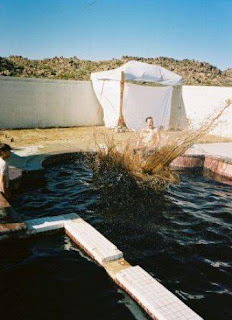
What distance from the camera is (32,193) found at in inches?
282

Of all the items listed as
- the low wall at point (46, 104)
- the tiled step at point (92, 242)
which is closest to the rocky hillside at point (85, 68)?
Result: the low wall at point (46, 104)

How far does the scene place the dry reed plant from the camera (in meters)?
8.46

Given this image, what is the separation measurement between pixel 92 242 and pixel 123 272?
83cm

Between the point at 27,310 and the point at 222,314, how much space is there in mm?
2099

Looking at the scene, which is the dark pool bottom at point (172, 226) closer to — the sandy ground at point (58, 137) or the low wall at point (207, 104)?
the sandy ground at point (58, 137)

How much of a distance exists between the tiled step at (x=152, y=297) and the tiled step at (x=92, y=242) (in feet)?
1.22

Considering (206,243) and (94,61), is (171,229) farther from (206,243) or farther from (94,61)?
(94,61)

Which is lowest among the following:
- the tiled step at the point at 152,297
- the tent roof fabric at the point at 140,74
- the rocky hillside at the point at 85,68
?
the tiled step at the point at 152,297

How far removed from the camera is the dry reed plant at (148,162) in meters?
8.46

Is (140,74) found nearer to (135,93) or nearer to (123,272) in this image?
(135,93)

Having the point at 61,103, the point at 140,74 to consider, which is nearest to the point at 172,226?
the point at 140,74

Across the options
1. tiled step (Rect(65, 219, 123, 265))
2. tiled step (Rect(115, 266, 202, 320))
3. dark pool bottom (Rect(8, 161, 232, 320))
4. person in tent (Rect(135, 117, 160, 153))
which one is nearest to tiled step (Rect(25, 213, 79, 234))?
tiled step (Rect(65, 219, 123, 265))

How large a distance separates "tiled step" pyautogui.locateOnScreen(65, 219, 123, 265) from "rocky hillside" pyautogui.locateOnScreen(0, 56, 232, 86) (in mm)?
22892

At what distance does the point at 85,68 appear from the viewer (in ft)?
128
